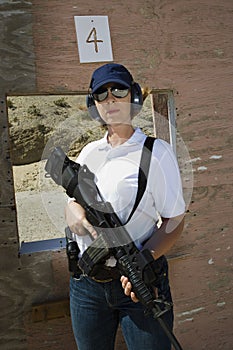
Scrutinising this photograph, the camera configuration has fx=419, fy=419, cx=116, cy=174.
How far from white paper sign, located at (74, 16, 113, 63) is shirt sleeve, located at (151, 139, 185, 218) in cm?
83

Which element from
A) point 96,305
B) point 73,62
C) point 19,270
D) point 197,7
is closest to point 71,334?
point 19,270

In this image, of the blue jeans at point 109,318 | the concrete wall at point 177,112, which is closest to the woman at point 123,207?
the blue jeans at point 109,318

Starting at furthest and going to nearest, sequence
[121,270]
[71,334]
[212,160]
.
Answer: [212,160] < [71,334] < [121,270]

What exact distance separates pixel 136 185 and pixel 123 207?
0.09 metres

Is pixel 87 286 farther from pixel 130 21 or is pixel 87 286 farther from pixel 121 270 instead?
pixel 130 21

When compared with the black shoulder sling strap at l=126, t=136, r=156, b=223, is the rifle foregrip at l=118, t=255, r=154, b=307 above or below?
below

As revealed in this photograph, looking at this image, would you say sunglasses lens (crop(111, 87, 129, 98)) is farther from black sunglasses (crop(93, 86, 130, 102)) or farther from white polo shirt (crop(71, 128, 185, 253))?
white polo shirt (crop(71, 128, 185, 253))

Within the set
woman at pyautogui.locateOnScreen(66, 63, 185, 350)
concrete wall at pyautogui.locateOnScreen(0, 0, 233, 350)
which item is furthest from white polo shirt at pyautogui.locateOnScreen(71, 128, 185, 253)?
concrete wall at pyautogui.locateOnScreen(0, 0, 233, 350)

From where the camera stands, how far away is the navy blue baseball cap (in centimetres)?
135

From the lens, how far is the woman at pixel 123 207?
1.32 meters

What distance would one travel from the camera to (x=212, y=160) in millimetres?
2283

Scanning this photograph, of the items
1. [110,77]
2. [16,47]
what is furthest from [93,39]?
[110,77]

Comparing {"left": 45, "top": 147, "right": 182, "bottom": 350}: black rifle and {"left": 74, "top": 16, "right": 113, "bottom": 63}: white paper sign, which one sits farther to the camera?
{"left": 74, "top": 16, "right": 113, "bottom": 63}: white paper sign

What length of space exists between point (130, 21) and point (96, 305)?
136 cm
